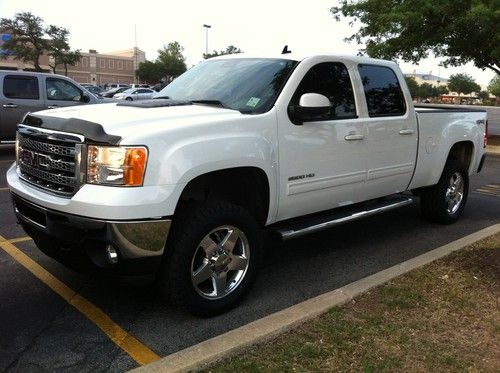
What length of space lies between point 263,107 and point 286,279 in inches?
60.6

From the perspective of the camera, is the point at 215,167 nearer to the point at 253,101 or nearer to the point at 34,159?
the point at 253,101

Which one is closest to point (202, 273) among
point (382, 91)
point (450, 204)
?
point (382, 91)

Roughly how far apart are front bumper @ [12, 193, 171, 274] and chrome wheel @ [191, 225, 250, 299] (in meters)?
0.36

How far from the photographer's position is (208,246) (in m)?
3.65

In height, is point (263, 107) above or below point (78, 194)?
above

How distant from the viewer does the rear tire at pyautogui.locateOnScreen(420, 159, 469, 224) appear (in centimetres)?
630

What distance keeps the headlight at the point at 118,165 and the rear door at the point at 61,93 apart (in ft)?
30.2

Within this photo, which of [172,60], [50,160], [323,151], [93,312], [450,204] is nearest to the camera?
[50,160]

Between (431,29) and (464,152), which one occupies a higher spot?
(431,29)

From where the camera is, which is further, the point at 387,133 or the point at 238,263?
the point at 387,133

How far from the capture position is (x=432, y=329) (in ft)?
11.6

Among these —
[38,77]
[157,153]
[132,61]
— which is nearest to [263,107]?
[157,153]

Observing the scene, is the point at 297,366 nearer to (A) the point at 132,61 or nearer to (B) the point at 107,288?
(B) the point at 107,288

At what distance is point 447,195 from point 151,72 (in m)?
85.6
